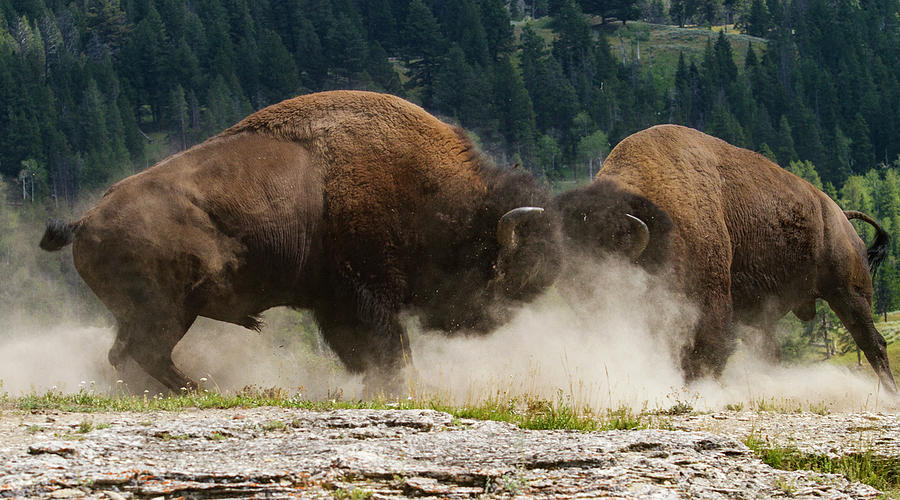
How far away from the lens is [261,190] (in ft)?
32.0

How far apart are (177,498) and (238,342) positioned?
667cm

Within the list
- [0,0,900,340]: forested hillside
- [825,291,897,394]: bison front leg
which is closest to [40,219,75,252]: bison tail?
[825,291,897,394]: bison front leg

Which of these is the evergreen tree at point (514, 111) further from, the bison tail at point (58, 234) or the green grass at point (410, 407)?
the green grass at point (410, 407)

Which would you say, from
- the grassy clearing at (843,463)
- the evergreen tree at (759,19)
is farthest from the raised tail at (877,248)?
the evergreen tree at (759,19)

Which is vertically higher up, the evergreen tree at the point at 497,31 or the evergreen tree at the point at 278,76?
the evergreen tree at the point at 497,31

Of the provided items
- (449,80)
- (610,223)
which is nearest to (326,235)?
(610,223)

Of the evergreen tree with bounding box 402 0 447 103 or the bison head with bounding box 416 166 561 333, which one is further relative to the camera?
the evergreen tree with bounding box 402 0 447 103

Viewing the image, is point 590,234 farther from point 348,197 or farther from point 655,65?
point 655,65

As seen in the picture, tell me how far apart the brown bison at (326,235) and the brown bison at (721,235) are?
1.04 meters

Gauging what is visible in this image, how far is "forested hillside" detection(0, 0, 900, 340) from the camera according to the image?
112562 mm

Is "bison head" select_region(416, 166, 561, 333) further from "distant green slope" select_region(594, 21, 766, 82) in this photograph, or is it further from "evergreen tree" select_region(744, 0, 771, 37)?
"evergreen tree" select_region(744, 0, 771, 37)

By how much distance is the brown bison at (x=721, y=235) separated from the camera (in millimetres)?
10906

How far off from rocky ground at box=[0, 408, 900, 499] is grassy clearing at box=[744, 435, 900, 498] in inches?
6.0

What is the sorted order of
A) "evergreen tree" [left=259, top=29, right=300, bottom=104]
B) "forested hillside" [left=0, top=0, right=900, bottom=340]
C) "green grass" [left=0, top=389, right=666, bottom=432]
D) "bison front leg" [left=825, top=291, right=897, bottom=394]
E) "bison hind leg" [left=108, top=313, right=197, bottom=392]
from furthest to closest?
1. "evergreen tree" [left=259, top=29, right=300, bottom=104]
2. "forested hillside" [left=0, top=0, right=900, bottom=340]
3. "bison front leg" [left=825, top=291, right=897, bottom=394]
4. "bison hind leg" [left=108, top=313, right=197, bottom=392]
5. "green grass" [left=0, top=389, right=666, bottom=432]
